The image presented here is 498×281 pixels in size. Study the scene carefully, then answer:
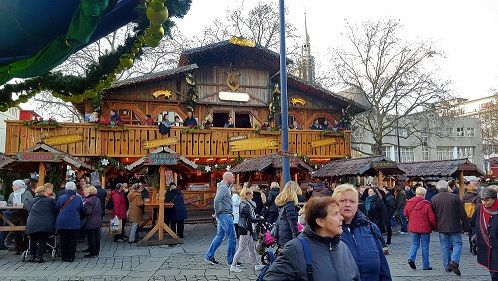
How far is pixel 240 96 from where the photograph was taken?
25.2 m

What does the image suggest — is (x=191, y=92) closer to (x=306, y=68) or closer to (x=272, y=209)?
(x=272, y=209)

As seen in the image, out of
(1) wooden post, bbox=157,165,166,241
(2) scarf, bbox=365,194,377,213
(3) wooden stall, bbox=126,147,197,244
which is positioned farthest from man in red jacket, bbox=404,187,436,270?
(1) wooden post, bbox=157,165,166,241

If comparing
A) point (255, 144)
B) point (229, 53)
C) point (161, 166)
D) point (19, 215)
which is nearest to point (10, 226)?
point (19, 215)

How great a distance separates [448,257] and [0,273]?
909 cm

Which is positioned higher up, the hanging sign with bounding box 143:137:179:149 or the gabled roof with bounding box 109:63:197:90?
the gabled roof with bounding box 109:63:197:90

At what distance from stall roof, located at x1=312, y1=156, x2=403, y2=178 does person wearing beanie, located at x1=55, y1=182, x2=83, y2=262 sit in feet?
33.7

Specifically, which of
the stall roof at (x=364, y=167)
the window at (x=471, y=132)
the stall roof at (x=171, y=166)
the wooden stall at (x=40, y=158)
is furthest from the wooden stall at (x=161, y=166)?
the window at (x=471, y=132)

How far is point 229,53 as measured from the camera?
82.1 feet

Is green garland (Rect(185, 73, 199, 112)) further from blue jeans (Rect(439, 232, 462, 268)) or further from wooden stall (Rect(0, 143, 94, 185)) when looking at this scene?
blue jeans (Rect(439, 232, 462, 268))

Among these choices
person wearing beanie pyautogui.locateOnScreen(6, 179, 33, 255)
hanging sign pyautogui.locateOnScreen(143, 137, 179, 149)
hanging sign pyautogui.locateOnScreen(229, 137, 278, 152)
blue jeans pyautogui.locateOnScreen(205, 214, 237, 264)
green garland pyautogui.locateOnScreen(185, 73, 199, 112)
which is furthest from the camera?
green garland pyautogui.locateOnScreen(185, 73, 199, 112)

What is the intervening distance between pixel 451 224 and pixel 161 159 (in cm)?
800

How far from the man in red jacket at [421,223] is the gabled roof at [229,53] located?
15.8 metres

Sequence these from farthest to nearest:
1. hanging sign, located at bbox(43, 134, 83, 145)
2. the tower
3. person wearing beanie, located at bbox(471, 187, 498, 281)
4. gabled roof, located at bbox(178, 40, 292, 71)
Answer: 1. the tower
2. gabled roof, located at bbox(178, 40, 292, 71)
3. hanging sign, located at bbox(43, 134, 83, 145)
4. person wearing beanie, located at bbox(471, 187, 498, 281)

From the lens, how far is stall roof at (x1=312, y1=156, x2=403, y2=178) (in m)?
17.8
